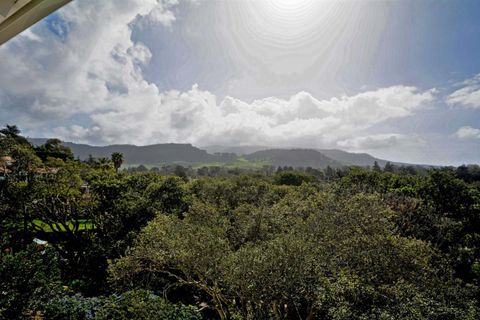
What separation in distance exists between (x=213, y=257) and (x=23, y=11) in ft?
19.7

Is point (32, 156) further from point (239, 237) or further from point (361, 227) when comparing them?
point (361, 227)

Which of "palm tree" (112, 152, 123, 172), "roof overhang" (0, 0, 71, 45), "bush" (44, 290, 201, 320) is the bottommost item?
"bush" (44, 290, 201, 320)

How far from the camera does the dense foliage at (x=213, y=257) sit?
520 centimetres

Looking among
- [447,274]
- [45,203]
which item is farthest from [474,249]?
[45,203]

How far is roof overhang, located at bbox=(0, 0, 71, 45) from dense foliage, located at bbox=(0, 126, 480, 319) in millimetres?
4891

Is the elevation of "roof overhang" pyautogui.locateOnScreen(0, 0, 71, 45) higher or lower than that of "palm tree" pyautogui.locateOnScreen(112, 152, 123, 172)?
higher

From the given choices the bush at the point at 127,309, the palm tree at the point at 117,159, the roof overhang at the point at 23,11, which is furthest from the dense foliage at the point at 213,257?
the palm tree at the point at 117,159

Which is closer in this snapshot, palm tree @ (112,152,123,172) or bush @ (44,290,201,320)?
bush @ (44,290,201,320)

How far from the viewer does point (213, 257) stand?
668 centimetres

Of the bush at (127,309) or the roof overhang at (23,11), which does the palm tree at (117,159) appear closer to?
the bush at (127,309)

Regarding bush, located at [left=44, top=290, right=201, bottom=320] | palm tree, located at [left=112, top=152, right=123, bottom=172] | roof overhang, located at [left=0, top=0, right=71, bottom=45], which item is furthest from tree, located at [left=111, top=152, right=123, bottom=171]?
roof overhang, located at [left=0, top=0, right=71, bottom=45]

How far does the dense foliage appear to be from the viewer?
17.1 feet

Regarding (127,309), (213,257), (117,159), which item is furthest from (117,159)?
(127,309)

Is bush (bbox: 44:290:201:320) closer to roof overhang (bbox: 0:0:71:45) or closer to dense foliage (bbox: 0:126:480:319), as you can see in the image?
dense foliage (bbox: 0:126:480:319)
